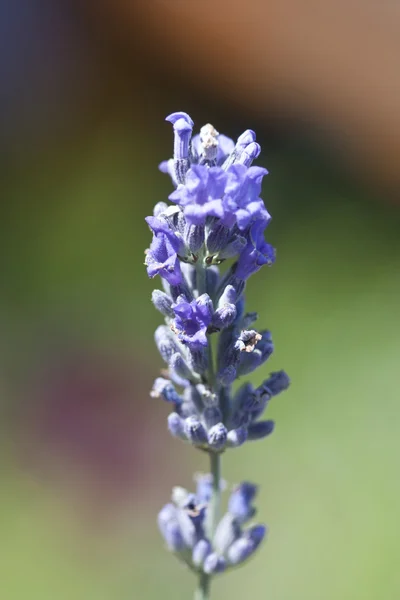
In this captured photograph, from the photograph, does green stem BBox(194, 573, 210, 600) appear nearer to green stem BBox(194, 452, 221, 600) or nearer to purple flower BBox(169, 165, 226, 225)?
green stem BBox(194, 452, 221, 600)

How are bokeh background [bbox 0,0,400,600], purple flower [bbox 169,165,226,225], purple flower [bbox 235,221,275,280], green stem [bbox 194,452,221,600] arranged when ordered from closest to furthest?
1. purple flower [bbox 169,165,226,225]
2. purple flower [bbox 235,221,275,280]
3. green stem [bbox 194,452,221,600]
4. bokeh background [bbox 0,0,400,600]

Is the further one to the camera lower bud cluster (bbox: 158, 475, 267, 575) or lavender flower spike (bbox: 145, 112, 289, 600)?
lower bud cluster (bbox: 158, 475, 267, 575)

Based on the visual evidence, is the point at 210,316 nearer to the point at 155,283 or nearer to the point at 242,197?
the point at 242,197

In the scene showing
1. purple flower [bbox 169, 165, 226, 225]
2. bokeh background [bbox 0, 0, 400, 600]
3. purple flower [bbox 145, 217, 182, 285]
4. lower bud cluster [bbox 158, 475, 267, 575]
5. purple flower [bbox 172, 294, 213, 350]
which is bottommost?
lower bud cluster [bbox 158, 475, 267, 575]

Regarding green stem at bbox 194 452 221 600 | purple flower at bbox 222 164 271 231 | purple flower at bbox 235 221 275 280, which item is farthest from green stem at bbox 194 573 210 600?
purple flower at bbox 222 164 271 231

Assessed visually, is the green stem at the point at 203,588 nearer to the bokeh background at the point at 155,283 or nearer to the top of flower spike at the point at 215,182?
the top of flower spike at the point at 215,182

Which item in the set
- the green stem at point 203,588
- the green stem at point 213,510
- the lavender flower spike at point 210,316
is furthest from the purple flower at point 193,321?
the green stem at point 203,588

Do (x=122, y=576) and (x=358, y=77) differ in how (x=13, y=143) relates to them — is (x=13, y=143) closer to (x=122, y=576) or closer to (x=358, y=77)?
(x=358, y=77)
